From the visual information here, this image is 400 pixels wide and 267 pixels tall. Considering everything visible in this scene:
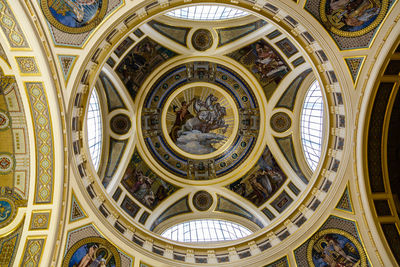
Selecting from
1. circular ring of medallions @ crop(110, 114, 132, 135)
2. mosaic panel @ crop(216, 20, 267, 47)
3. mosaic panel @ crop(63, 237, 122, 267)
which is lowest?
mosaic panel @ crop(63, 237, 122, 267)

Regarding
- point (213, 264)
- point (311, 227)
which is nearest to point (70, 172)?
point (213, 264)

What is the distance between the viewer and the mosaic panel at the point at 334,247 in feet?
48.3

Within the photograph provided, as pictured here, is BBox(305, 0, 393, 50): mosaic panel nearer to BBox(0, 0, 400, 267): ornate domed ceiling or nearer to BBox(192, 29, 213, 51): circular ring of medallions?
BBox(0, 0, 400, 267): ornate domed ceiling

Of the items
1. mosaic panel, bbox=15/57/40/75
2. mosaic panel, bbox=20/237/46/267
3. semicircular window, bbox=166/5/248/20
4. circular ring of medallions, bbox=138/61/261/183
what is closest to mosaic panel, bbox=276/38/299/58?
semicircular window, bbox=166/5/248/20

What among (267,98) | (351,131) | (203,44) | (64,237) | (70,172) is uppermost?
(203,44)

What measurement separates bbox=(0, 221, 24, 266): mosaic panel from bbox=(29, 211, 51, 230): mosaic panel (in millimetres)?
650

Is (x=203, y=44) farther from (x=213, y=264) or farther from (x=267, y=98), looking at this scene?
(x=213, y=264)

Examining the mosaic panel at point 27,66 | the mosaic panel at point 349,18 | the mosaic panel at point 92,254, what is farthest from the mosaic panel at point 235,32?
the mosaic panel at point 92,254

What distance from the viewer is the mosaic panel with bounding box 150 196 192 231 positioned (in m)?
22.8

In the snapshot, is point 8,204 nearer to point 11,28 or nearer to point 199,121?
point 11,28

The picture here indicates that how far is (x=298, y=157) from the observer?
72.1 feet

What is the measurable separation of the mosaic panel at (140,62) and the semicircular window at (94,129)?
2.34 m

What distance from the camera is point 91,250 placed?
48.6 feet

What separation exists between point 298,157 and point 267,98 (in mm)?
4628
